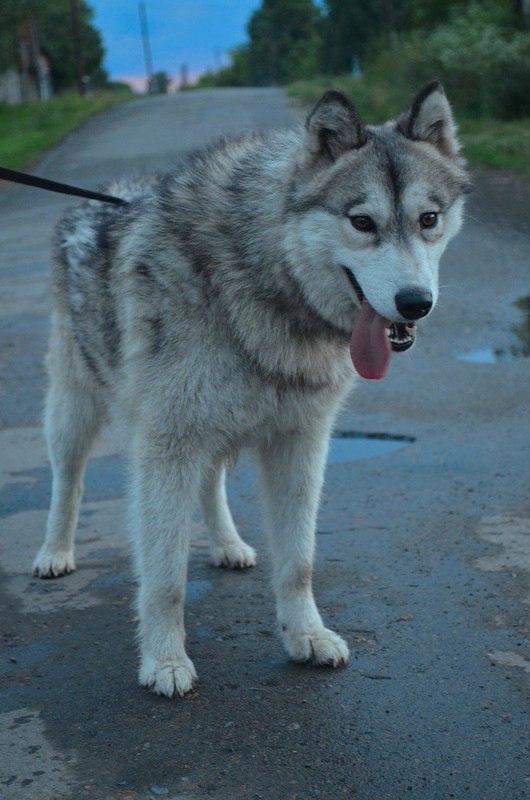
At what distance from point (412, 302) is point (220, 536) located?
188 cm

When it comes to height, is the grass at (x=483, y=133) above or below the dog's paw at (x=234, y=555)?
above

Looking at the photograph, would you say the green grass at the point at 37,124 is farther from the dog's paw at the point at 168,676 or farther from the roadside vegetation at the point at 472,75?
the dog's paw at the point at 168,676

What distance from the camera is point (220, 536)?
15.8 ft

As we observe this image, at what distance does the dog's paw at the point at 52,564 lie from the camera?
15.6 ft

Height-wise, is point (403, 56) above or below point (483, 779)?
above

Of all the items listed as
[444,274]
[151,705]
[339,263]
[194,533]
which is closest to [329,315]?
[339,263]

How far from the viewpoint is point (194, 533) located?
527 centimetres

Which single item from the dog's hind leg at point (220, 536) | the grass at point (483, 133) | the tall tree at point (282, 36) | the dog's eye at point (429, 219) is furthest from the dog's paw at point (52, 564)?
the tall tree at point (282, 36)

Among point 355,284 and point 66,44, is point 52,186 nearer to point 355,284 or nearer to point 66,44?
point 355,284

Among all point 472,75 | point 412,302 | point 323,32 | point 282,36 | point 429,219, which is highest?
point 282,36

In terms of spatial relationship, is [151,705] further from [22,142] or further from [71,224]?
[22,142]

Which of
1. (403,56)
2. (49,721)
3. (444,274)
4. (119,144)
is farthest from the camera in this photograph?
(403,56)

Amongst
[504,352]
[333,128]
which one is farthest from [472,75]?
[333,128]

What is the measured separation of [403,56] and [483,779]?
1083 inches
